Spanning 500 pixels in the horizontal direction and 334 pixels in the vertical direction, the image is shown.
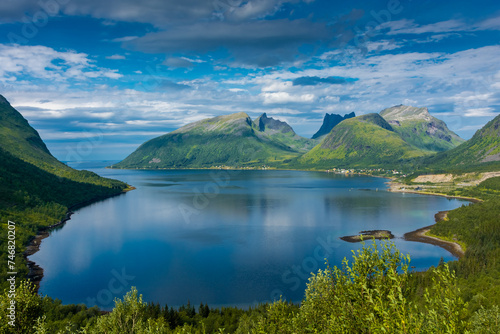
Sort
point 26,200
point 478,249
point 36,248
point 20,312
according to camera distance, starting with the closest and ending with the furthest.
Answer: point 20,312
point 478,249
point 36,248
point 26,200

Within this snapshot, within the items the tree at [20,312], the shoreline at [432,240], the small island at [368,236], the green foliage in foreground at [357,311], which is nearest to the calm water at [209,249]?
the shoreline at [432,240]

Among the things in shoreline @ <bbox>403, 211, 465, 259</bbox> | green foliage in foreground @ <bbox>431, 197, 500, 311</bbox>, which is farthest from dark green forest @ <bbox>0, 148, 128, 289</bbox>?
shoreline @ <bbox>403, 211, 465, 259</bbox>

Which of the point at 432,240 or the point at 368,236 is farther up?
the point at 368,236

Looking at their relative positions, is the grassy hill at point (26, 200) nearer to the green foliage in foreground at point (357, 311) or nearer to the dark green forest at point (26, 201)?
the dark green forest at point (26, 201)

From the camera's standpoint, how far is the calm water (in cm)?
7375

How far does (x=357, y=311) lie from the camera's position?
18906mm

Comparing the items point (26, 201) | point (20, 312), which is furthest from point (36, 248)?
point (20, 312)

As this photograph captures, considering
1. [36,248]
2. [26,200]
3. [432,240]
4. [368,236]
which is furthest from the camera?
[26,200]

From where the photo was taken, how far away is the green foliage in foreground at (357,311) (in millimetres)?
15922

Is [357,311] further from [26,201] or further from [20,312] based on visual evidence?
[26,201]

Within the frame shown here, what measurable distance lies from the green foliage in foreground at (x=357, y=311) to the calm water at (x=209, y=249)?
18691mm

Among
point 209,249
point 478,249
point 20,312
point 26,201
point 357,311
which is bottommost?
→ point 209,249

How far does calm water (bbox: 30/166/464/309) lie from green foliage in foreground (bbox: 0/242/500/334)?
→ 61.3 ft

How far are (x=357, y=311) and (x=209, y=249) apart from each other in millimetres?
89063
